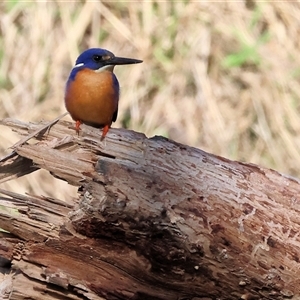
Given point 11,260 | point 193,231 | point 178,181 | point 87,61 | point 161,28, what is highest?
point 161,28

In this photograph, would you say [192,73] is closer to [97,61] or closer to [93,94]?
[97,61]

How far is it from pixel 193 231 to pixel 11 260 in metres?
0.54

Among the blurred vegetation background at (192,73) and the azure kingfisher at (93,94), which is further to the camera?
the blurred vegetation background at (192,73)

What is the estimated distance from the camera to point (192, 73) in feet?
13.5

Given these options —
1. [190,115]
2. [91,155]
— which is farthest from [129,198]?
[190,115]

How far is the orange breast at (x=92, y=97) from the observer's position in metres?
2.16

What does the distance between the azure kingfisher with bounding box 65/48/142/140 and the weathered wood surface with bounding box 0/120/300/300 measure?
0.71 ft

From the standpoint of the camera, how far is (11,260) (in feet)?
6.11

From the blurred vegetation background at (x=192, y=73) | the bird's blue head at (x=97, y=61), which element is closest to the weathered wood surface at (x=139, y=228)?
the bird's blue head at (x=97, y=61)

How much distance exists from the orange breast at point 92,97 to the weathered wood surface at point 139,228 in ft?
0.70

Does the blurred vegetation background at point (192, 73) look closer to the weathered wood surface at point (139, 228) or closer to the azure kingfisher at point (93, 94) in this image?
the azure kingfisher at point (93, 94)

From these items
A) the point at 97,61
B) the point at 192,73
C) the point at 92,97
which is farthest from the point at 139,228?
the point at 192,73

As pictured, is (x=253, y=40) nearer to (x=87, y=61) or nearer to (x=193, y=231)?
(x=87, y=61)

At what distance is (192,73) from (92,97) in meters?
2.04
